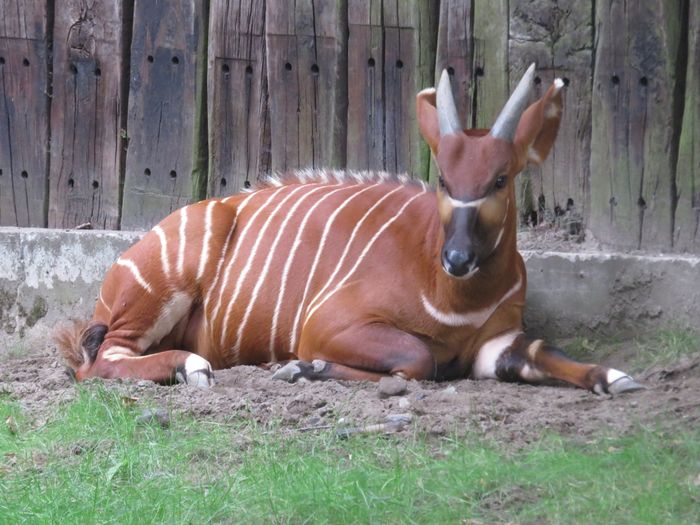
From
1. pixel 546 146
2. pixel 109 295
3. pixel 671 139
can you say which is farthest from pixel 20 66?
pixel 671 139

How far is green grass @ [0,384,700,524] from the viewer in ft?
10.1

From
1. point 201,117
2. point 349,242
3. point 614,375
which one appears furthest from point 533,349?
point 201,117

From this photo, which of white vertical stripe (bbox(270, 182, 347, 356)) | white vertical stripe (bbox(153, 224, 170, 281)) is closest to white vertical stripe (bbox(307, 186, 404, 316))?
white vertical stripe (bbox(270, 182, 347, 356))

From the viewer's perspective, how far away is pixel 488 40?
549cm

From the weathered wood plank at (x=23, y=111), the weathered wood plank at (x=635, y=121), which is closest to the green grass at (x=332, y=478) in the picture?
the weathered wood plank at (x=635, y=121)

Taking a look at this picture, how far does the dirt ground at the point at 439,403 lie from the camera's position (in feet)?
12.5

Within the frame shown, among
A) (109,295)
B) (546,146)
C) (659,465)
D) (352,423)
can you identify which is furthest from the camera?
(109,295)

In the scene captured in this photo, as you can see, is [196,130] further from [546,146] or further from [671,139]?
[671,139]

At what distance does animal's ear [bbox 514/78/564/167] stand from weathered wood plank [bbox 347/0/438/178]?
2.79 feet

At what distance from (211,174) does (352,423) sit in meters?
2.34

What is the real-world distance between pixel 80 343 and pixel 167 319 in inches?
15.7

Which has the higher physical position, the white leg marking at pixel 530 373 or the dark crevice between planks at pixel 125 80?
the dark crevice between planks at pixel 125 80

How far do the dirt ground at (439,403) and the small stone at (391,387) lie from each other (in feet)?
0.07

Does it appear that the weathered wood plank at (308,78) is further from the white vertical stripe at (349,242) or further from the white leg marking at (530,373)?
the white leg marking at (530,373)
